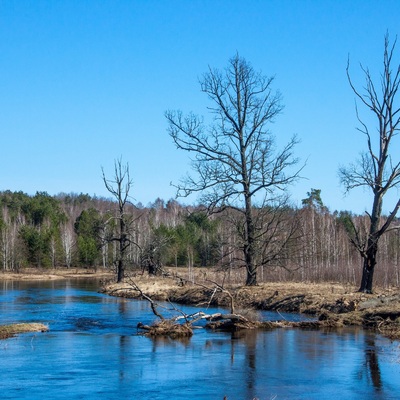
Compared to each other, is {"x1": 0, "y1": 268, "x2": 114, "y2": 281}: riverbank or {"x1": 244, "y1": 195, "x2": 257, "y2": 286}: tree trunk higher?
{"x1": 244, "y1": 195, "x2": 257, "y2": 286}: tree trunk

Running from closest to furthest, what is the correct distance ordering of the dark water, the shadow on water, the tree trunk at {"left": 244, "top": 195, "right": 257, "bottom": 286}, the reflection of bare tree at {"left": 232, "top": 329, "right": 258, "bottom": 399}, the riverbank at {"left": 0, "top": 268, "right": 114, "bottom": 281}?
1. the dark water
2. the reflection of bare tree at {"left": 232, "top": 329, "right": 258, "bottom": 399}
3. the shadow on water
4. the tree trunk at {"left": 244, "top": 195, "right": 257, "bottom": 286}
5. the riverbank at {"left": 0, "top": 268, "right": 114, "bottom": 281}

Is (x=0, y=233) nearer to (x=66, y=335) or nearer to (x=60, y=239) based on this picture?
(x=60, y=239)

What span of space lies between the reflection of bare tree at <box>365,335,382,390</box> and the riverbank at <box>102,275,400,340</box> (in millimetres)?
1540

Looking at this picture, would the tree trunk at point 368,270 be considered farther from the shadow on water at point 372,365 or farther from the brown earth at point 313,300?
the shadow on water at point 372,365

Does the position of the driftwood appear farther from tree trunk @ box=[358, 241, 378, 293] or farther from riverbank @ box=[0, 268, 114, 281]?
riverbank @ box=[0, 268, 114, 281]

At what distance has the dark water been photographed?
13.9m

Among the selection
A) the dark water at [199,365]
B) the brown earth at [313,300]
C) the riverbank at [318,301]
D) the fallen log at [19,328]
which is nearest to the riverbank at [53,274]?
the brown earth at [313,300]

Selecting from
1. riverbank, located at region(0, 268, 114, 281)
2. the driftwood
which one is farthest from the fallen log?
riverbank, located at region(0, 268, 114, 281)

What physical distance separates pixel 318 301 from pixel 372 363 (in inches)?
441

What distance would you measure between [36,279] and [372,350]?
187 feet

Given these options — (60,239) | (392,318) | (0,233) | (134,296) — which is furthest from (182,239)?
(392,318)

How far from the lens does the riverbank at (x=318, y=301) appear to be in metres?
23.7

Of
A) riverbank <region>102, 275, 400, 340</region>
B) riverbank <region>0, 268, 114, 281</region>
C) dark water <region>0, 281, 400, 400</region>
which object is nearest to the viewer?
dark water <region>0, 281, 400, 400</region>

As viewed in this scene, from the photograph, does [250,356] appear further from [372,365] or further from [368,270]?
[368,270]
